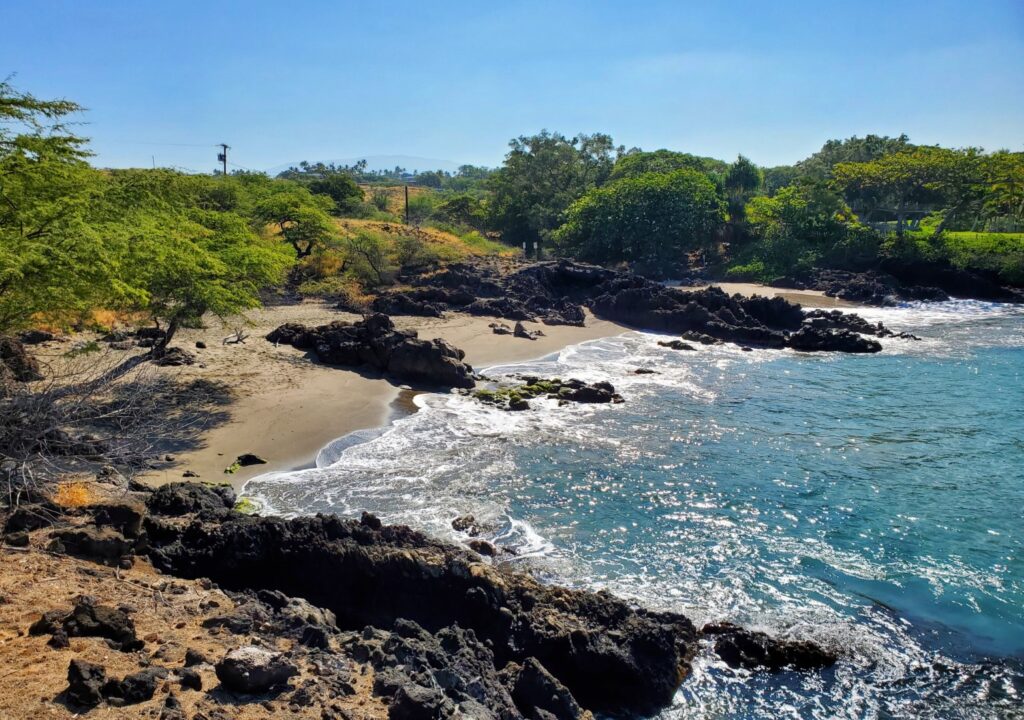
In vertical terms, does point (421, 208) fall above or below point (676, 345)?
above

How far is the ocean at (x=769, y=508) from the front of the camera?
8758mm

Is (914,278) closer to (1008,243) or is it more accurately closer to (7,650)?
(1008,243)

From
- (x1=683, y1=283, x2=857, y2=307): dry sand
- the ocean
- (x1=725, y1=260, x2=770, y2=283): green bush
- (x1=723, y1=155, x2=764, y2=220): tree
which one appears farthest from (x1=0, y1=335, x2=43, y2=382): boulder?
(x1=723, y1=155, x2=764, y2=220): tree

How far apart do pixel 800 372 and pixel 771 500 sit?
41.6 ft

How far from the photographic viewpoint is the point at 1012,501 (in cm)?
1389

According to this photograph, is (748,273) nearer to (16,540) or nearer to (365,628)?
(365,628)

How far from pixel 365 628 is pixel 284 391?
38.6 ft

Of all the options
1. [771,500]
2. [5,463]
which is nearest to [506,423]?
[771,500]

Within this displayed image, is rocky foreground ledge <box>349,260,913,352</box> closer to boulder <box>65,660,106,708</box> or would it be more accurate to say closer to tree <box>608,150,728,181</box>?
boulder <box>65,660,106,708</box>

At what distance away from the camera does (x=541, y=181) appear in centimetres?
6109

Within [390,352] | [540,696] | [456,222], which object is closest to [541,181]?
[456,222]

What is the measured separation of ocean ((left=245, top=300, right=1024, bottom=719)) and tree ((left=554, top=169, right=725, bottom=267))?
1088 inches

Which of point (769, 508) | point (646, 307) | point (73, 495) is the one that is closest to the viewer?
point (73, 495)

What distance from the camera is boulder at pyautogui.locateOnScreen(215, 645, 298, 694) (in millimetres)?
5914
